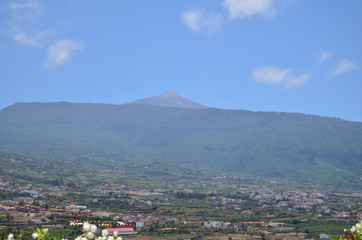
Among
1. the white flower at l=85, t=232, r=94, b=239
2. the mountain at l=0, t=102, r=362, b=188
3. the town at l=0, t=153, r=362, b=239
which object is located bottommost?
the town at l=0, t=153, r=362, b=239

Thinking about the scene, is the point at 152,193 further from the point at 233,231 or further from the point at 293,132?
the point at 293,132

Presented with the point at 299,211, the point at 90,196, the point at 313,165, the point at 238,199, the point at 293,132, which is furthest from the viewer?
the point at 293,132

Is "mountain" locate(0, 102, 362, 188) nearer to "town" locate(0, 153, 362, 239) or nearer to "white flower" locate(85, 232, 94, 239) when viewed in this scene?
"town" locate(0, 153, 362, 239)

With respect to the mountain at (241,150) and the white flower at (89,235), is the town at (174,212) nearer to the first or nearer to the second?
the white flower at (89,235)

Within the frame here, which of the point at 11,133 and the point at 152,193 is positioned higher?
the point at 11,133

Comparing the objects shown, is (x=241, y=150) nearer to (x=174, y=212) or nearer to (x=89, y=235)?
(x=174, y=212)

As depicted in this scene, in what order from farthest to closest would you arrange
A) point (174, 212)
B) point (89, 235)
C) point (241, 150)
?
point (241, 150) < point (174, 212) < point (89, 235)

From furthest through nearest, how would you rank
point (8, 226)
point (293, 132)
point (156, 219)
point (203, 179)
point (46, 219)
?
point (293, 132), point (203, 179), point (156, 219), point (46, 219), point (8, 226)

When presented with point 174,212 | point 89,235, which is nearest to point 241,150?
point 174,212

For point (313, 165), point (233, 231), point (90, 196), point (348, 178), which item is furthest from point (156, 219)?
point (313, 165)

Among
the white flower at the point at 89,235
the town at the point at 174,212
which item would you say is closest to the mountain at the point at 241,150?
the town at the point at 174,212

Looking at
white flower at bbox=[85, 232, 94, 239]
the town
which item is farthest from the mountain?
white flower at bbox=[85, 232, 94, 239]
